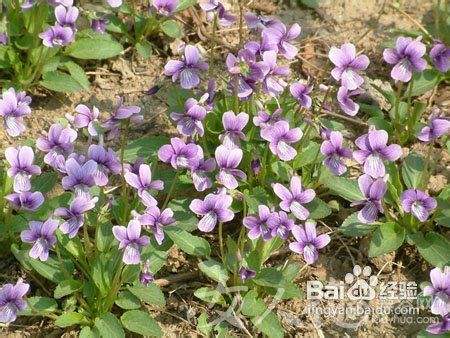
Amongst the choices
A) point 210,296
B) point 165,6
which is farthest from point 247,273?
point 165,6

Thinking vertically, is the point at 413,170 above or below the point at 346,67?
below

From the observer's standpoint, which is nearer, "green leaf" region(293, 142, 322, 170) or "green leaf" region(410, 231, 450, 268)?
"green leaf" region(410, 231, 450, 268)

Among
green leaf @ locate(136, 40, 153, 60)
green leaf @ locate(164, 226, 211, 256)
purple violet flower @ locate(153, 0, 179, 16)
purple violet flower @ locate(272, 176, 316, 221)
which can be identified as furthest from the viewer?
green leaf @ locate(136, 40, 153, 60)

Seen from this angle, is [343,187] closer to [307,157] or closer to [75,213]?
[307,157]

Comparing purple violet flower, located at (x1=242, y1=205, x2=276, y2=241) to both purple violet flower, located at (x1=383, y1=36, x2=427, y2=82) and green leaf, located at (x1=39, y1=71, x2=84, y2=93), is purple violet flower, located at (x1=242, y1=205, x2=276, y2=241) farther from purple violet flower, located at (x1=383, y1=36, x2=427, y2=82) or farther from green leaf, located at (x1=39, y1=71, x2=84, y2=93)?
green leaf, located at (x1=39, y1=71, x2=84, y2=93)

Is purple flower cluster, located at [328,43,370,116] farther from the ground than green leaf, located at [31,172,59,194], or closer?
farther from the ground

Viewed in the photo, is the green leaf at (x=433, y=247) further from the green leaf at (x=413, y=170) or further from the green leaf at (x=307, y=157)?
the green leaf at (x=307, y=157)

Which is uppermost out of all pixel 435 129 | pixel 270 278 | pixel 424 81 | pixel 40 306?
pixel 435 129

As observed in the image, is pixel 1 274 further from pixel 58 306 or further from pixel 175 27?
pixel 175 27

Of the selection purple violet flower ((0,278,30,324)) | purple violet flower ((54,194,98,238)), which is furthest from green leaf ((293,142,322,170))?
→ purple violet flower ((0,278,30,324))
